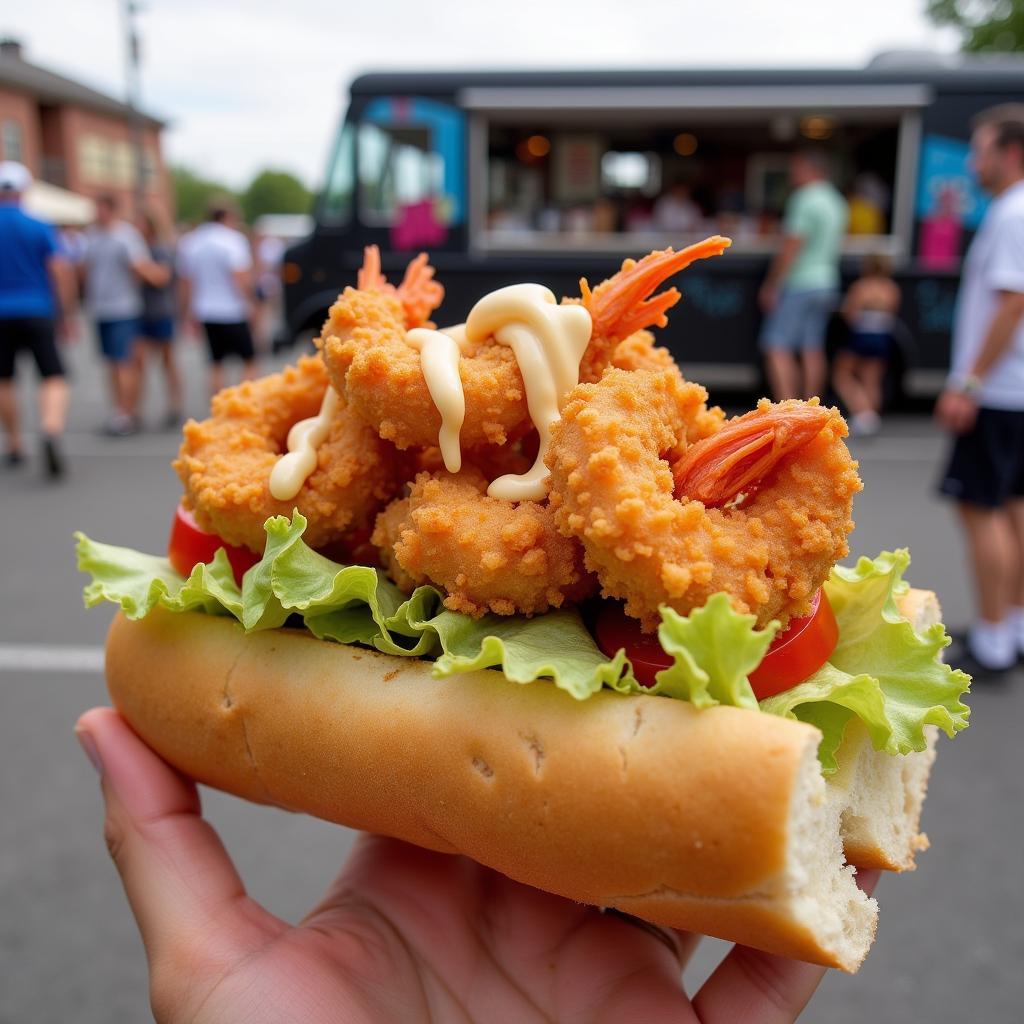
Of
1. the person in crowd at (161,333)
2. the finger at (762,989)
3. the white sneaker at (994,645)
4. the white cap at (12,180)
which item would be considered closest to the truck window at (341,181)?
the person in crowd at (161,333)

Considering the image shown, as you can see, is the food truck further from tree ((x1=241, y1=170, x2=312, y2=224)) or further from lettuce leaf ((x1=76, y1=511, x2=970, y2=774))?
tree ((x1=241, y1=170, x2=312, y2=224))

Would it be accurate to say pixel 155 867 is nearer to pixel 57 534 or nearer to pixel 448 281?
pixel 57 534

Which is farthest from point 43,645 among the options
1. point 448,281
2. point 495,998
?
point 448,281

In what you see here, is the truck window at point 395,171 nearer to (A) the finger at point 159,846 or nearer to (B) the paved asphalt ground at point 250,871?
(B) the paved asphalt ground at point 250,871

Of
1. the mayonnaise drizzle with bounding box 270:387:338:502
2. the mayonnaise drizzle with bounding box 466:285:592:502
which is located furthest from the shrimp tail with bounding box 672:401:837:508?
the mayonnaise drizzle with bounding box 270:387:338:502

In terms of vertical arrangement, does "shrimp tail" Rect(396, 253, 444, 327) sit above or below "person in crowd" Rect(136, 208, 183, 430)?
above

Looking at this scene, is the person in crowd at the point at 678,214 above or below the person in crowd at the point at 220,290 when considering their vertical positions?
above
